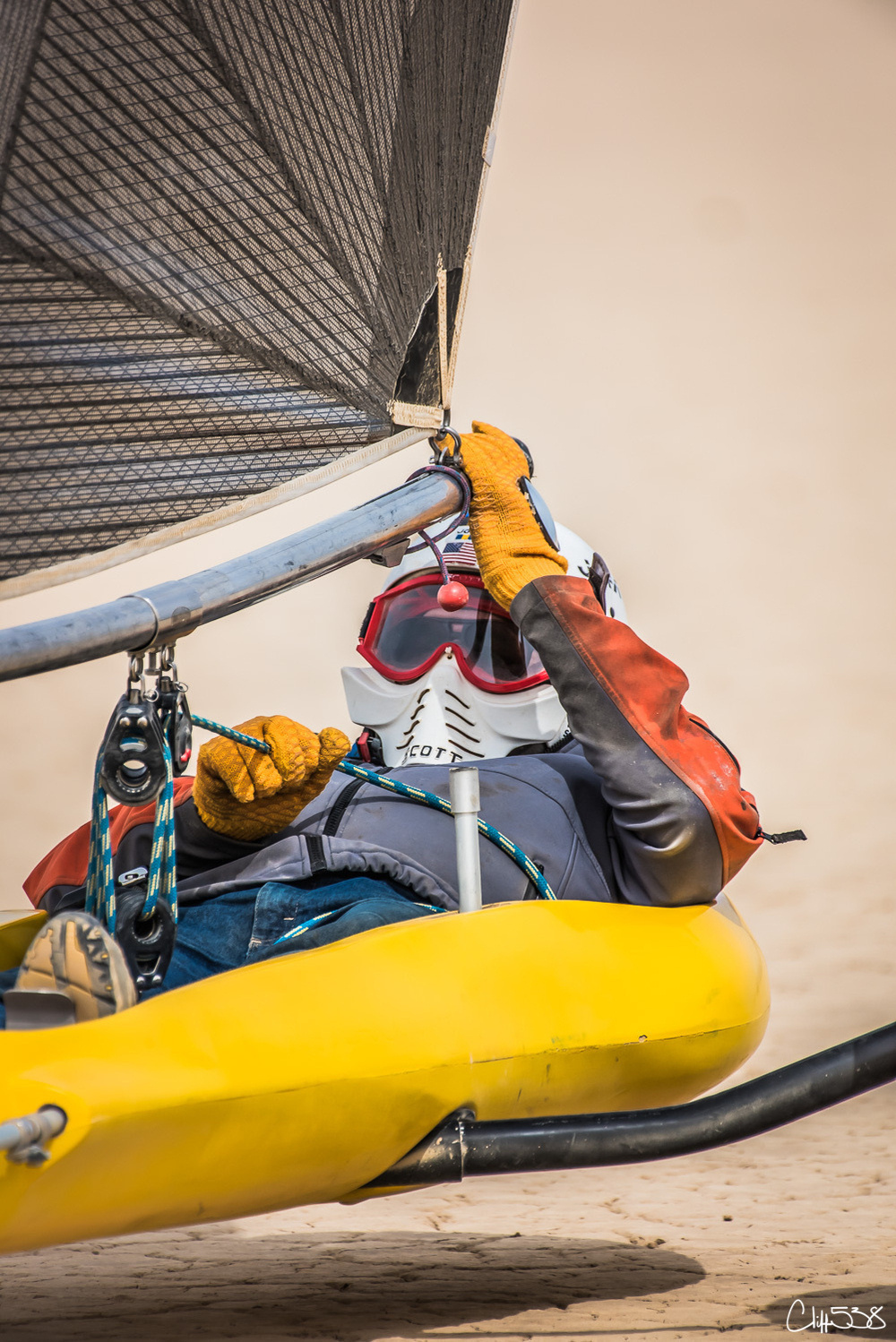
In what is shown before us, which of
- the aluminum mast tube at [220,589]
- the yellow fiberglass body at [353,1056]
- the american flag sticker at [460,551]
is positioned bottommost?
the yellow fiberglass body at [353,1056]

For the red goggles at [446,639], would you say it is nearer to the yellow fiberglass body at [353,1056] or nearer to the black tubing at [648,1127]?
the yellow fiberglass body at [353,1056]

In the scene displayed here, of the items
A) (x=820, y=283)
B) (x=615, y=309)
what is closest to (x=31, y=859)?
(x=615, y=309)

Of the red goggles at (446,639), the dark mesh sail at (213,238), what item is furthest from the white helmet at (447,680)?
the dark mesh sail at (213,238)

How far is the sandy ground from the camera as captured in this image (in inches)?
103

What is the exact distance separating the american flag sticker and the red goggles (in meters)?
0.04

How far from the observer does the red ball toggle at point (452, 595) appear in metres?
2.65

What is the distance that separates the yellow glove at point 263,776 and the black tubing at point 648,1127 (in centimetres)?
60

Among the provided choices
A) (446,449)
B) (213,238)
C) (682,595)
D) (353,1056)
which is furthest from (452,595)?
(682,595)

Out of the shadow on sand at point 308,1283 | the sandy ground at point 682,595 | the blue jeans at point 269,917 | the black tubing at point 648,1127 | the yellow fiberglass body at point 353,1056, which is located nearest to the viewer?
the yellow fiberglass body at point 353,1056

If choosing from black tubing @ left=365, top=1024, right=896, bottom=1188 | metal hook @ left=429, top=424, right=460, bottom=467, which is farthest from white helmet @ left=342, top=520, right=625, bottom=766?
black tubing @ left=365, top=1024, right=896, bottom=1188

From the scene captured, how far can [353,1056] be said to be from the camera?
1.55m

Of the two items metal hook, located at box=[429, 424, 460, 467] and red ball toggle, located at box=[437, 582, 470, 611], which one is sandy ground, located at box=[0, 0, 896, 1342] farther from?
red ball toggle, located at box=[437, 582, 470, 611]

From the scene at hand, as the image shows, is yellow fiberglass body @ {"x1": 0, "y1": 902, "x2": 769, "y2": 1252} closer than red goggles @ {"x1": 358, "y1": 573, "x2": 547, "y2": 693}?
Yes

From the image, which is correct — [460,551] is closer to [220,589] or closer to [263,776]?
[263,776]
